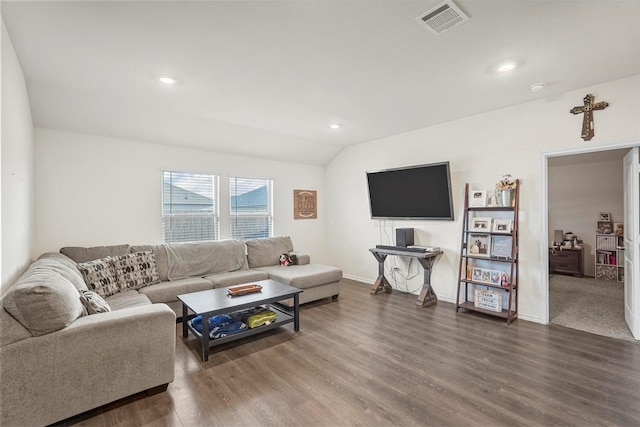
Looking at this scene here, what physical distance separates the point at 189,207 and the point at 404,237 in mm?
3385

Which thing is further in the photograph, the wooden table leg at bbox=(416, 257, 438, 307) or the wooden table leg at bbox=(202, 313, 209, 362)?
the wooden table leg at bbox=(416, 257, 438, 307)

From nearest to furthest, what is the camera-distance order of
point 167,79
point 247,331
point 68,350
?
1. point 68,350
2. point 167,79
3. point 247,331

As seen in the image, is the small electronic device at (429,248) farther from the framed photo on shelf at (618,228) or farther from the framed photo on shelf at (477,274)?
the framed photo on shelf at (618,228)

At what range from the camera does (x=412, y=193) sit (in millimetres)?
4520

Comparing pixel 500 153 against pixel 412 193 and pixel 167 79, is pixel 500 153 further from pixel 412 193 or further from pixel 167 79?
pixel 167 79

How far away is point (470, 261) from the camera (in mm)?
4090

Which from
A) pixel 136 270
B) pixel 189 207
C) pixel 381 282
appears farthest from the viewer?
pixel 381 282

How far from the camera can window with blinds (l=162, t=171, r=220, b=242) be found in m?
4.48

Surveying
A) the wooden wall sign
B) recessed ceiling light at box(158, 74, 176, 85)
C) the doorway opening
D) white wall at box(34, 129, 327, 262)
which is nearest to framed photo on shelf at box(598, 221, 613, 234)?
the doorway opening

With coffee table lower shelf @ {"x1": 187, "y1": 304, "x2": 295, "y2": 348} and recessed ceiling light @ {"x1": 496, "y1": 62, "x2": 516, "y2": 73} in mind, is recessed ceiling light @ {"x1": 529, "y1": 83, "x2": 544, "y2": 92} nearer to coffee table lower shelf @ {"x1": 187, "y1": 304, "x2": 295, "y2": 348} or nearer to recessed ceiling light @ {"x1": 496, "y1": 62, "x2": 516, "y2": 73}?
recessed ceiling light @ {"x1": 496, "y1": 62, "x2": 516, "y2": 73}

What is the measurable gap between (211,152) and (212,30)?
2985 millimetres

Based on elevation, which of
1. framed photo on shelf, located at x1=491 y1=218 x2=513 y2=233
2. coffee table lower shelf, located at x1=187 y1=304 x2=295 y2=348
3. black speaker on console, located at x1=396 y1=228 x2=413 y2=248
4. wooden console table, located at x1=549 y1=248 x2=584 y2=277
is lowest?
coffee table lower shelf, located at x1=187 y1=304 x2=295 y2=348

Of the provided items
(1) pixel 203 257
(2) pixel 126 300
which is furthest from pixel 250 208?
(2) pixel 126 300

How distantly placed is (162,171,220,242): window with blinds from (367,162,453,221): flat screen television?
2672mm
